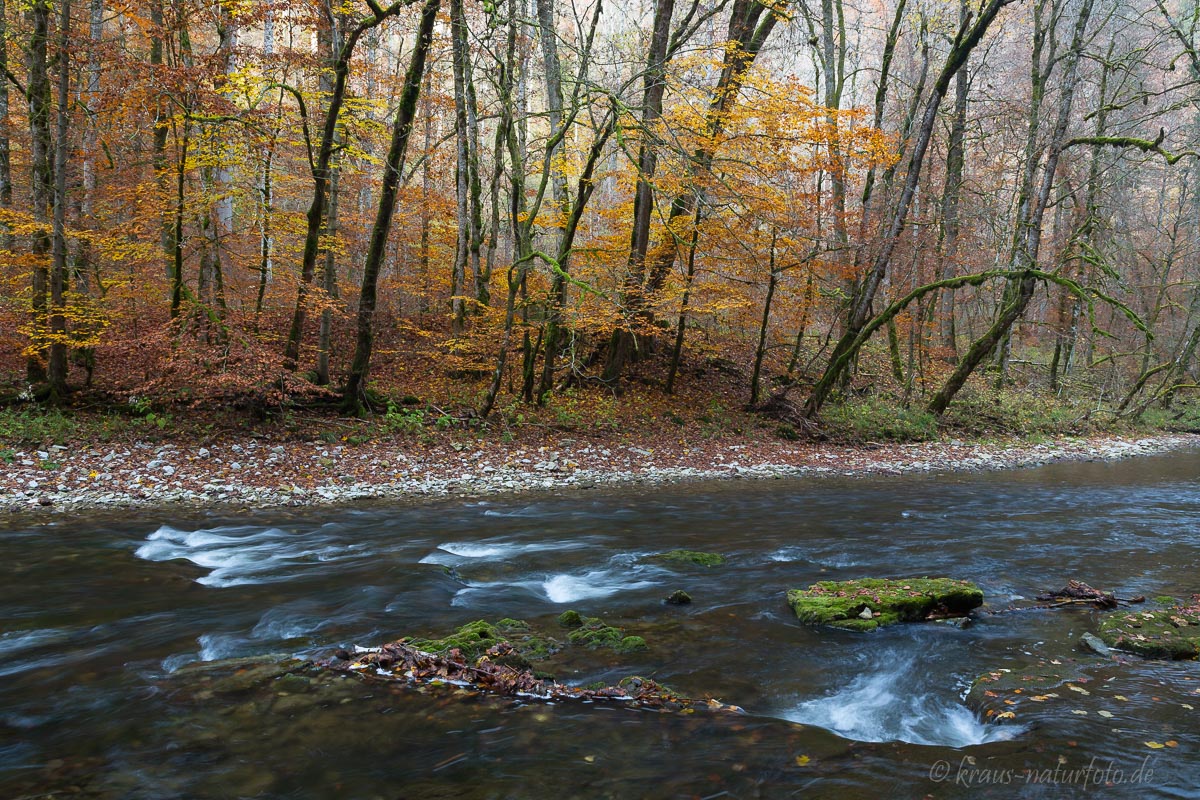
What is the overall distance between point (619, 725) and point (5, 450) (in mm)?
10616

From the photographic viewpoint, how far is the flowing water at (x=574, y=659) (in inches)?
137

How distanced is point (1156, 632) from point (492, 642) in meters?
5.08

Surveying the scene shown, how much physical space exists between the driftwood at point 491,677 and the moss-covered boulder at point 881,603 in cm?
185

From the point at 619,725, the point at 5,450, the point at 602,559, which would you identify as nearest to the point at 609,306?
the point at 602,559

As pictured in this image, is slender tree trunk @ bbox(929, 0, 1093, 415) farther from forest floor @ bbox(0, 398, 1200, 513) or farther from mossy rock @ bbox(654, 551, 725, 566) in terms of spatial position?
mossy rock @ bbox(654, 551, 725, 566)

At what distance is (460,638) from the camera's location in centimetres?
493

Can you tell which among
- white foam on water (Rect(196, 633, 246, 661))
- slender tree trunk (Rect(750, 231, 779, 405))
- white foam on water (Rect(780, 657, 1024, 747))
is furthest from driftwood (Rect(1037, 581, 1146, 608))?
slender tree trunk (Rect(750, 231, 779, 405))

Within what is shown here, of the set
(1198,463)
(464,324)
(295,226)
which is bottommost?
(1198,463)

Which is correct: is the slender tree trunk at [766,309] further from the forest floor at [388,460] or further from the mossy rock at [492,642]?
the mossy rock at [492,642]

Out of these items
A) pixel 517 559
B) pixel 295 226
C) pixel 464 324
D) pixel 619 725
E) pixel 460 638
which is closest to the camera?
pixel 619 725

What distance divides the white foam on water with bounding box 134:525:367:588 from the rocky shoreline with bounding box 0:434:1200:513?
4.88 ft

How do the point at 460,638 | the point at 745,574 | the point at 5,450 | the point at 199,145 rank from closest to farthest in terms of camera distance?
the point at 460,638, the point at 745,574, the point at 5,450, the point at 199,145

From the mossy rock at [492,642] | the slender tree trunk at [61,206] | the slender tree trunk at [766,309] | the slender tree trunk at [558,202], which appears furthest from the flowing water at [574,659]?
the slender tree trunk at [766,309]

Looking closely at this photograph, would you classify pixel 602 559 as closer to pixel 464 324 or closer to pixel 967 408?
pixel 464 324
